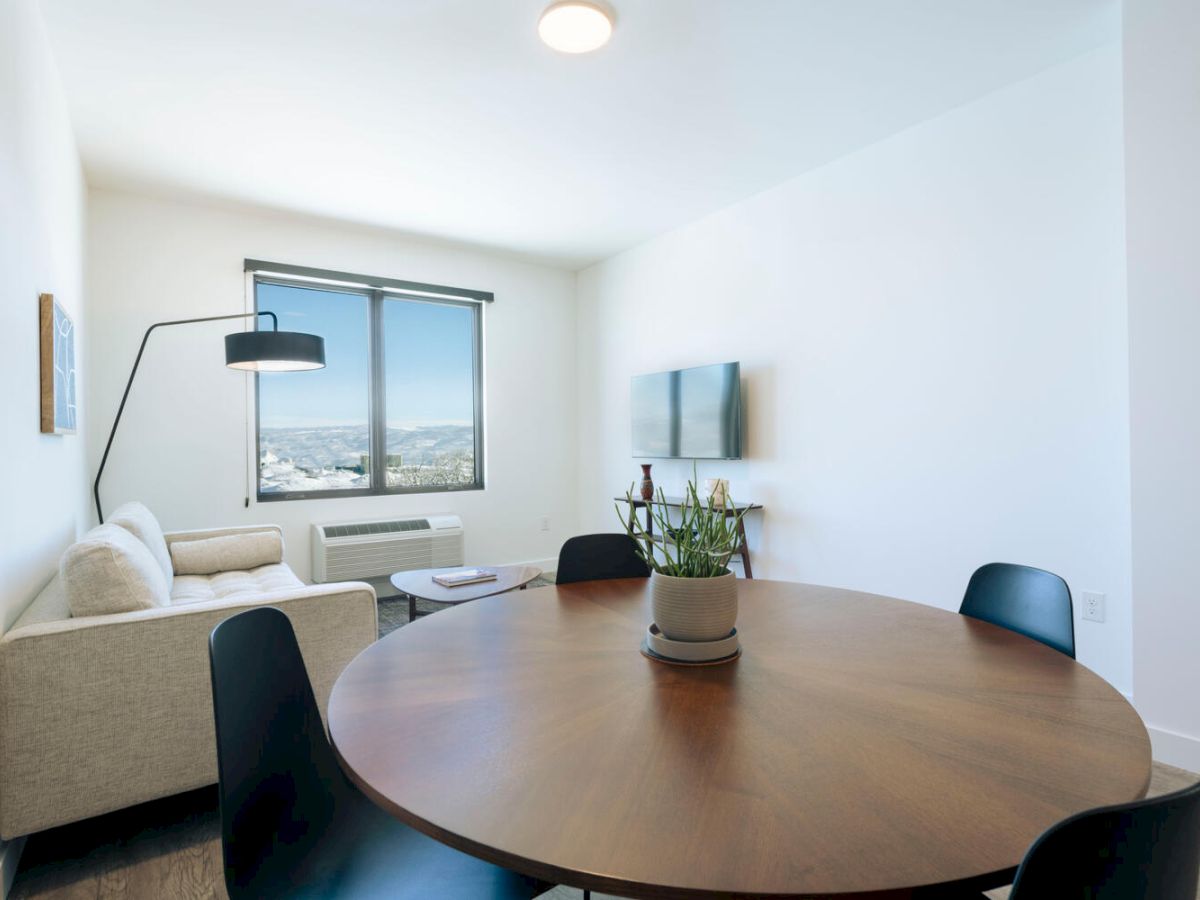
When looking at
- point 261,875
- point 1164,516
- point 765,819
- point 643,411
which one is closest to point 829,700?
point 765,819

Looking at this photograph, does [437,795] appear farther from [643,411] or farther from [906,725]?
[643,411]

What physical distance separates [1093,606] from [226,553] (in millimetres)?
4199

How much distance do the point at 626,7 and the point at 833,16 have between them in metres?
0.78

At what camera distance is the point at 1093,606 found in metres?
2.70

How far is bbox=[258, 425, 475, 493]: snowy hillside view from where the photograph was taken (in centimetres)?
462

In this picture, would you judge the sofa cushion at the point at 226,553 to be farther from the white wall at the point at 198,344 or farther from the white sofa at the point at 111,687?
the white sofa at the point at 111,687

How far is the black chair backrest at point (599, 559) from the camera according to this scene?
2.17 meters

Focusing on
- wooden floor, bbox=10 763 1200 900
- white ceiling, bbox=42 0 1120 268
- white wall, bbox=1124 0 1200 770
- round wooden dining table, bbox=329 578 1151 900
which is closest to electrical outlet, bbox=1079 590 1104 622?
white wall, bbox=1124 0 1200 770

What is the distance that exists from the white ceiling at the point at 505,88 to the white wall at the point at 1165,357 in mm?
361

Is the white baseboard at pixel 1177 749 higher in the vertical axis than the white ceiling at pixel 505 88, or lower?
lower

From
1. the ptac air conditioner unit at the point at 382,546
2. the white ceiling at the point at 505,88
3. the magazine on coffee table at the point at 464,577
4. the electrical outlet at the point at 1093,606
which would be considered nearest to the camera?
the white ceiling at the point at 505,88

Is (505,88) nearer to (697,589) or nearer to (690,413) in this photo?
(690,413)

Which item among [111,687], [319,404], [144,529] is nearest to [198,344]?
[319,404]

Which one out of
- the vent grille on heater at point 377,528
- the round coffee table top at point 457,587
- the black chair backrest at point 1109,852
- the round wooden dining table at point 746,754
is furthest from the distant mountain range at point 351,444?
the black chair backrest at point 1109,852
